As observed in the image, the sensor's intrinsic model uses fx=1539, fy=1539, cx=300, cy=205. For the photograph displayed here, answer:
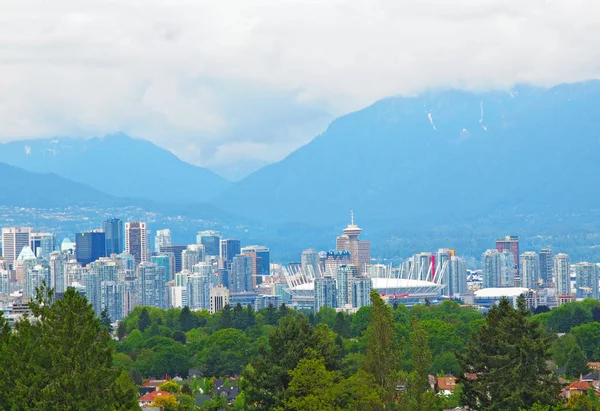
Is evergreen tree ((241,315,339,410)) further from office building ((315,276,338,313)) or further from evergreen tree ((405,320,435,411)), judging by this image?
office building ((315,276,338,313))

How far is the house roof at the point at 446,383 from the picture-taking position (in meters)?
56.7

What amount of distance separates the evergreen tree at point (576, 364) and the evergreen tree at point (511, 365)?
29.1 meters

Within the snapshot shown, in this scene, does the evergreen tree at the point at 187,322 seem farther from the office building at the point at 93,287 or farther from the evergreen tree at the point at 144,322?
the office building at the point at 93,287

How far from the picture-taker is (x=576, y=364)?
6106 cm

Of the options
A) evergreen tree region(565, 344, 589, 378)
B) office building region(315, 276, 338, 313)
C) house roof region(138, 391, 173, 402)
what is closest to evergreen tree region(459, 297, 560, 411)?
house roof region(138, 391, 173, 402)

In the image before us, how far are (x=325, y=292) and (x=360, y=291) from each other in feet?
14.9

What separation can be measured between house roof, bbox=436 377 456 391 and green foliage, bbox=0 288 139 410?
30.0 meters

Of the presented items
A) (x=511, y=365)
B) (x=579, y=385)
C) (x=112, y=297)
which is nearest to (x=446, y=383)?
(x=579, y=385)

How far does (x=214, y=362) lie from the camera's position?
69875mm

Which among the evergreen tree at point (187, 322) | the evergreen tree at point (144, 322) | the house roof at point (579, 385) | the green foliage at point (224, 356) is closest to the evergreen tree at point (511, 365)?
the house roof at point (579, 385)

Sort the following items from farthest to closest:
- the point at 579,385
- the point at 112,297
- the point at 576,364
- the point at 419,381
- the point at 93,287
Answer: the point at 93,287 → the point at 112,297 → the point at 576,364 → the point at 579,385 → the point at 419,381

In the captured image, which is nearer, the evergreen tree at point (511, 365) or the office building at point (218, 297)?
the evergreen tree at point (511, 365)

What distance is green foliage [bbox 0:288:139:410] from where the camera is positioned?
2619 centimetres

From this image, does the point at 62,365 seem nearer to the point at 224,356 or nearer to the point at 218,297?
the point at 224,356
